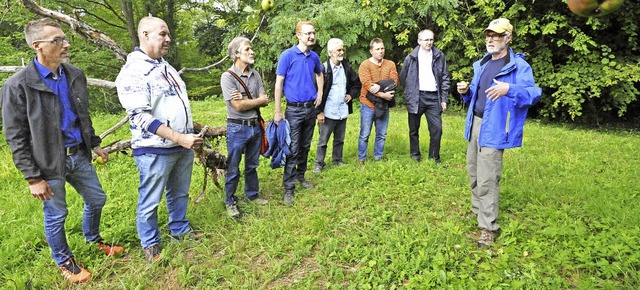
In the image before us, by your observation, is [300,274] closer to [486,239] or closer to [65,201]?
[486,239]

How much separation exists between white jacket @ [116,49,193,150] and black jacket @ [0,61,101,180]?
1.49 feet

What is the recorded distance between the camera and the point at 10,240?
335 cm

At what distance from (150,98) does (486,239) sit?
2854 millimetres

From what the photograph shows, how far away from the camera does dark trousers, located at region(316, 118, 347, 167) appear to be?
5.17 metres

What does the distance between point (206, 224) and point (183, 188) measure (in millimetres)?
559

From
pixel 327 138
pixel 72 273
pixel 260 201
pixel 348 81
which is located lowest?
pixel 72 273

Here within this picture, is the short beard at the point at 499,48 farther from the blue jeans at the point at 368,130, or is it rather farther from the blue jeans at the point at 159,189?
the blue jeans at the point at 159,189

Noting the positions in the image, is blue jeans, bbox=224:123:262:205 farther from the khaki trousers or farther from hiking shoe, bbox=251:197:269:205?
the khaki trousers

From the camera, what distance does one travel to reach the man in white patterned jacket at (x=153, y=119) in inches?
104

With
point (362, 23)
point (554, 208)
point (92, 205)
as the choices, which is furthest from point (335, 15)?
point (92, 205)

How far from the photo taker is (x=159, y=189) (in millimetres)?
2947

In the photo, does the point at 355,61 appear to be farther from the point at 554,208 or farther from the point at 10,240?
the point at 10,240

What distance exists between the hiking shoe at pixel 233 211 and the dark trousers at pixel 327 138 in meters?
1.65

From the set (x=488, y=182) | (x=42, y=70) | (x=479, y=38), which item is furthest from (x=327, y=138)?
(x=479, y=38)
